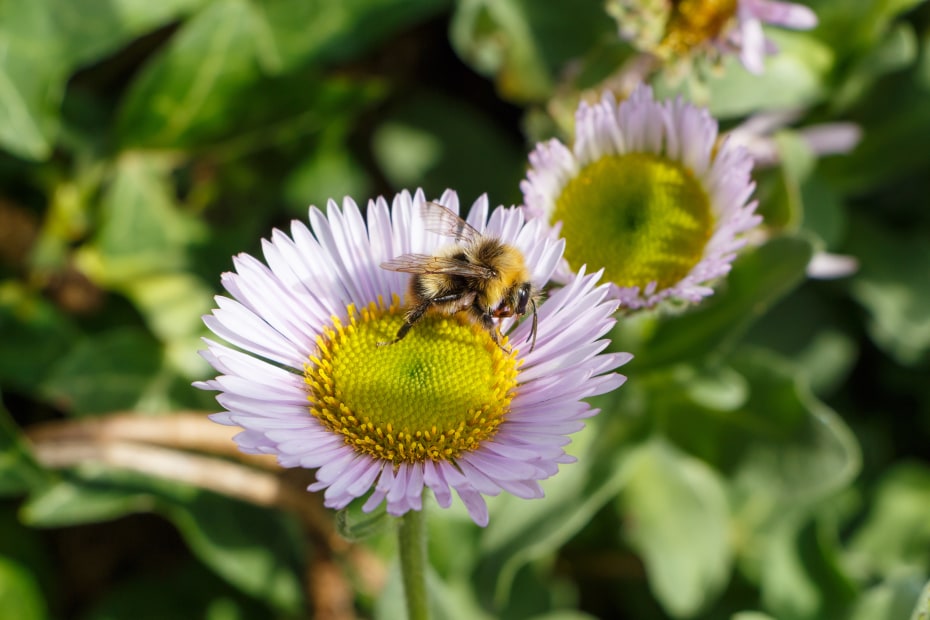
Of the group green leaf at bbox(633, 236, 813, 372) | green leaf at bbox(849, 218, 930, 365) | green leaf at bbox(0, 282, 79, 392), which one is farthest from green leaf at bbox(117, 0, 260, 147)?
green leaf at bbox(849, 218, 930, 365)

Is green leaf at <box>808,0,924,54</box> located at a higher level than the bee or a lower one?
higher

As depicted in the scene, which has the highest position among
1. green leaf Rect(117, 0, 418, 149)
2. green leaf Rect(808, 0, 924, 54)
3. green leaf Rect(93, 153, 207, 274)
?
green leaf Rect(117, 0, 418, 149)

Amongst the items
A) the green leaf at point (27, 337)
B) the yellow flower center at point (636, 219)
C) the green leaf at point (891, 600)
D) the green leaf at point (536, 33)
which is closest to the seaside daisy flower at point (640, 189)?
the yellow flower center at point (636, 219)

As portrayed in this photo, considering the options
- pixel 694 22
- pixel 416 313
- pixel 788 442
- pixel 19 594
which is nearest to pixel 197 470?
pixel 19 594

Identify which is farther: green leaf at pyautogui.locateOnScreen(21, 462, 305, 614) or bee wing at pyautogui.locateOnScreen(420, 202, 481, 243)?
green leaf at pyautogui.locateOnScreen(21, 462, 305, 614)

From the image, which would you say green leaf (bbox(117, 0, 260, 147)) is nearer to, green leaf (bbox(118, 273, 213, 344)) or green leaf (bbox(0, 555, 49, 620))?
green leaf (bbox(118, 273, 213, 344))

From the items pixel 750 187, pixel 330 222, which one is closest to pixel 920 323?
pixel 750 187

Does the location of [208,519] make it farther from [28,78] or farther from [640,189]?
[640,189]
